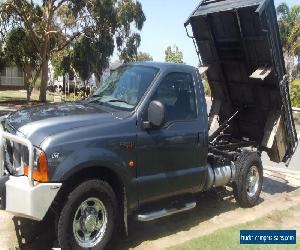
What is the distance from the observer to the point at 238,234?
20.2ft

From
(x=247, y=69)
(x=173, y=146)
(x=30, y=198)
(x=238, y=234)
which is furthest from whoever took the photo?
(x=247, y=69)

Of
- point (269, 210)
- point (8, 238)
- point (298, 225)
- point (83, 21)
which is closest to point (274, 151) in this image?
point (269, 210)

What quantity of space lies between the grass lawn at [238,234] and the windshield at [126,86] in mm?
1933

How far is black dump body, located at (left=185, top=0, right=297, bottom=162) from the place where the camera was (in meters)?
7.32

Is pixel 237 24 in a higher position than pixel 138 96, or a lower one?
higher

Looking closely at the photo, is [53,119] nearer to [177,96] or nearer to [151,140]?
[151,140]

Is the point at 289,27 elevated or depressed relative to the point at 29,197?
elevated

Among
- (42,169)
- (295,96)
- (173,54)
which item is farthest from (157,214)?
(173,54)

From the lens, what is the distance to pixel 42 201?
4.59 metres

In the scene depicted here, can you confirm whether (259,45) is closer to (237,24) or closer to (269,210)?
(237,24)

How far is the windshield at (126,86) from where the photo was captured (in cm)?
570

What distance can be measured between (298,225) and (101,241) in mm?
3255

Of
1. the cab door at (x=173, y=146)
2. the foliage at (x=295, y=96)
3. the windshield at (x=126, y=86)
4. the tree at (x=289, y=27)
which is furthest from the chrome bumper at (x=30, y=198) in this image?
the tree at (x=289, y=27)

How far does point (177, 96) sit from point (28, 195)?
2.45 metres
